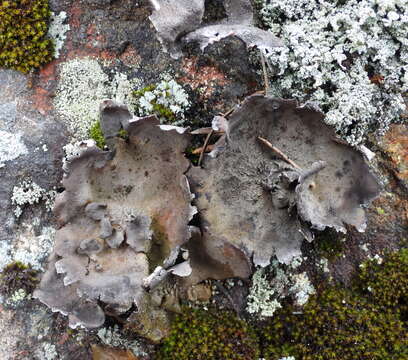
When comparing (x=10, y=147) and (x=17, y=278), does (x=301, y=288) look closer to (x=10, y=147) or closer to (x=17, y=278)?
(x=17, y=278)

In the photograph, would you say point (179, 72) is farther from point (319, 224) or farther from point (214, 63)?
point (319, 224)

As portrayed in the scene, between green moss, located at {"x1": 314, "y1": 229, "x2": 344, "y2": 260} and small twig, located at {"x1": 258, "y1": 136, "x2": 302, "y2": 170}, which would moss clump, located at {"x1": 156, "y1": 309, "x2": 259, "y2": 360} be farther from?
small twig, located at {"x1": 258, "y1": 136, "x2": 302, "y2": 170}

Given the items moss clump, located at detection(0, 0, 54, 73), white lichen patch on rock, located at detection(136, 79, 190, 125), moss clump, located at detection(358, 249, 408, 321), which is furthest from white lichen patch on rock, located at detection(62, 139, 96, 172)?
moss clump, located at detection(358, 249, 408, 321)

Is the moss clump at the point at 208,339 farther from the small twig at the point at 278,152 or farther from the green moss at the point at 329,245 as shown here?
the small twig at the point at 278,152

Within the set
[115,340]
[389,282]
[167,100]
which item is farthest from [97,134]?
[389,282]

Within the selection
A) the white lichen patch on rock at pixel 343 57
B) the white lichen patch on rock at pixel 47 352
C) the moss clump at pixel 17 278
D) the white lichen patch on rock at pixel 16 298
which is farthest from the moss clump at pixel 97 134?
the white lichen patch on rock at pixel 47 352

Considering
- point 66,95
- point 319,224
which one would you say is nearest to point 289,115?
point 319,224
